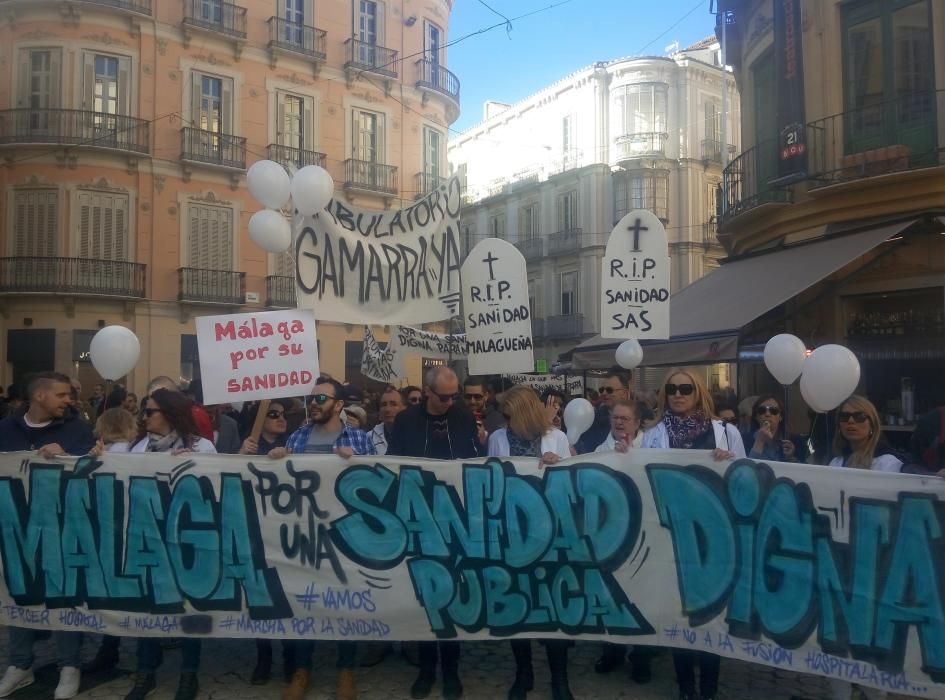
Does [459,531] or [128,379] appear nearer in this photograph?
[459,531]

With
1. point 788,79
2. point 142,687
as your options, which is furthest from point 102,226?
point 142,687

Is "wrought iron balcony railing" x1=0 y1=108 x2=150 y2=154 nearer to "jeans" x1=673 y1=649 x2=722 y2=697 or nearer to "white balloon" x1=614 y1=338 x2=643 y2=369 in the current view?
"white balloon" x1=614 y1=338 x2=643 y2=369

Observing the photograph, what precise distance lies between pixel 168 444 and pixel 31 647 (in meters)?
1.46

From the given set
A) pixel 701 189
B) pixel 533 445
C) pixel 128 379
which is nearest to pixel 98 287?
pixel 128 379

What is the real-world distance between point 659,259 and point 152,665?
4691 mm

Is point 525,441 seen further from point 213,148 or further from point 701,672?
point 213,148

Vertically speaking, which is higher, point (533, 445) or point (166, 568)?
point (533, 445)

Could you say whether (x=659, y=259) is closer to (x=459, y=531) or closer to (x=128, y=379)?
(x=459, y=531)

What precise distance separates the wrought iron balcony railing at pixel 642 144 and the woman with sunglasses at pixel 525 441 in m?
30.5

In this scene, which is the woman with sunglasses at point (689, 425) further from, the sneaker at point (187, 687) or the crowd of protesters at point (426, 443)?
the sneaker at point (187, 687)

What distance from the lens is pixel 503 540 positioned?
498 centimetres

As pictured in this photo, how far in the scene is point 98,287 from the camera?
21484mm

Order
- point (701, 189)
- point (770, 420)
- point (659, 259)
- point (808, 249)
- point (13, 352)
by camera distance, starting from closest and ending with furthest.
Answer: point (770, 420) → point (659, 259) → point (808, 249) → point (13, 352) → point (701, 189)

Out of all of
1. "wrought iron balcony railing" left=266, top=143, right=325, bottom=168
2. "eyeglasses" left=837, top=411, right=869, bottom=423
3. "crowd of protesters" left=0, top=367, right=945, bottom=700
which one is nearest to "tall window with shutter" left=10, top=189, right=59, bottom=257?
"wrought iron balcony railing" left=266, top=143, right=325, bottom=168
